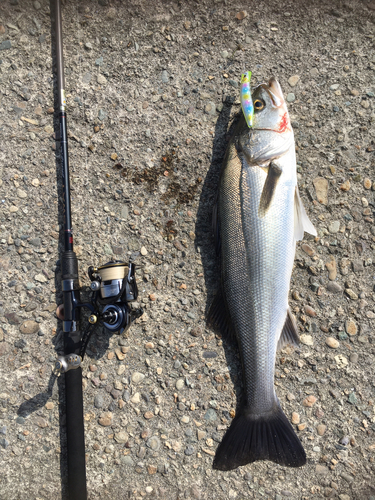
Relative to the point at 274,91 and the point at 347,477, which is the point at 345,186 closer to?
the point at 274,91

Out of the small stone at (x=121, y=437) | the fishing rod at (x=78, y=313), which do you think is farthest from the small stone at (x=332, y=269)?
the small stone at (x=121, y=437)

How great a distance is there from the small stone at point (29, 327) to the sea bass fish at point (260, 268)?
1.28m

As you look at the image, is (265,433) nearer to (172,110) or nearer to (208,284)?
(208,284)

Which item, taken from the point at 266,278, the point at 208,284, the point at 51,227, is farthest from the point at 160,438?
the point at 51,227

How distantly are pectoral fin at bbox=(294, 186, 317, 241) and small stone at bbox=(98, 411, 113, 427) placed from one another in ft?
5.35

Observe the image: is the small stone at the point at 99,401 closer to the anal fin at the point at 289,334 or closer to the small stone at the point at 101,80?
the anal fin at the point at 289,334

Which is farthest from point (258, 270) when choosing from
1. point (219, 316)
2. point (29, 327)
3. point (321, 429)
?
point (29, 327)

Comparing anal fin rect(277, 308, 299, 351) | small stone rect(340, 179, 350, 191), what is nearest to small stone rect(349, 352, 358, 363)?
anal fin rect(277, 308, 299, 351)

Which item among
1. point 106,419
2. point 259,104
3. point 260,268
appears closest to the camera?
point 260,268

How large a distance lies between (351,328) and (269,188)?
1.04m

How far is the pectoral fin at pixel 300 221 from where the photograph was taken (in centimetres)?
187

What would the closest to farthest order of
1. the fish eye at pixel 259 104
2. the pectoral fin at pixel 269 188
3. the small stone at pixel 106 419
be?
the pectoral fin at pixel 269 188 < the fish eye at pixel 259 104 < the small stone at pixel 106 419

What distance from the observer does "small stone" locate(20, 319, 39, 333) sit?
2.05 m

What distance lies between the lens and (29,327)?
2055mm
